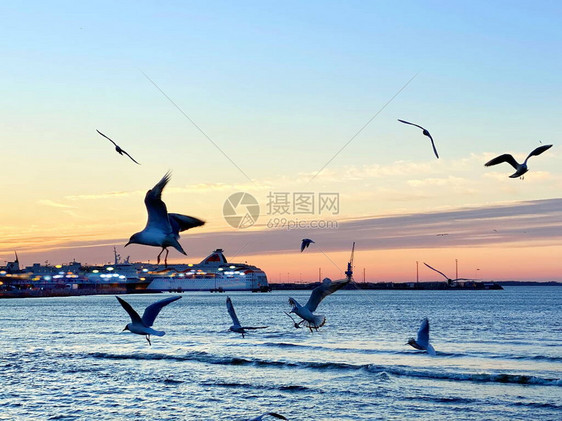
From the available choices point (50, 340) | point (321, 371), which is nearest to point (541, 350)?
point (321, 371)

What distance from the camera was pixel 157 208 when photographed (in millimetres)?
14078

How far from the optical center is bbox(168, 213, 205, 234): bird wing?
14539 mm

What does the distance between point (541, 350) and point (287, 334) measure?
71.1ft

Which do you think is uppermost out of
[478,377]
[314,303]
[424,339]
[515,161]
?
[515,161]

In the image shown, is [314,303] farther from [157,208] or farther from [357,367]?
[357,367]

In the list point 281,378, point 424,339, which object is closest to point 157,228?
point 424,339

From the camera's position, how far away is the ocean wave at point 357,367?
34625 mm

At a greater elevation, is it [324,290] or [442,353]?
[324,290]

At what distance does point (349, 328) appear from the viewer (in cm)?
7031

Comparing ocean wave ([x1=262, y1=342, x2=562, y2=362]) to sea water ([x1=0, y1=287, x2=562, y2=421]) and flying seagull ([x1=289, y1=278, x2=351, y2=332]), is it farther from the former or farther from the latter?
flying seagull ([x1=289, y1=278, x2=351, y2=332])

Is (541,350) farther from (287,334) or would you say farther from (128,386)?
(128,386)

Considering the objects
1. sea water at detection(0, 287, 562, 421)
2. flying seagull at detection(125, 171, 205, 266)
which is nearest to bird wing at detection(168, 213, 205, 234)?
flying seagull at detection(125, 171, 205, 266)

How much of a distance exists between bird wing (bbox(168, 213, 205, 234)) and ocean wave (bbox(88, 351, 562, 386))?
78.3 ft

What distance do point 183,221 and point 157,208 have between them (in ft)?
2.57
